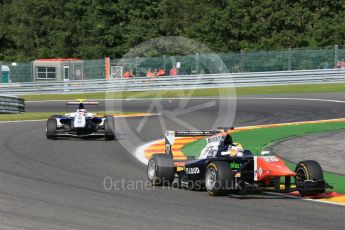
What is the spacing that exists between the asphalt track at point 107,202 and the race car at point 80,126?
124 cm

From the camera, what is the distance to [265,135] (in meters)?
21.0

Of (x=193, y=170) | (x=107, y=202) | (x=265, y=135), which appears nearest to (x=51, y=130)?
(x=265, y=135)

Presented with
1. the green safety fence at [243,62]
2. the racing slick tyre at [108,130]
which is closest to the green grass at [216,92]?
the green safety fence at [243,62]

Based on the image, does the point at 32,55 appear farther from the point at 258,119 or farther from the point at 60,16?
the point at 258,119

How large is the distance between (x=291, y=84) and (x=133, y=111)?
1425cm

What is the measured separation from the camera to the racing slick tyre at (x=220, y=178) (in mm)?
11562

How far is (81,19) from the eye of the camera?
6650 centimetres

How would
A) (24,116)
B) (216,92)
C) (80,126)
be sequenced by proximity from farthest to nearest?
(216,92) → (24,116) → (80,126)

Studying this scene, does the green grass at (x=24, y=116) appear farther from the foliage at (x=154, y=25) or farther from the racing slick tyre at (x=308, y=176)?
the foliage at (x=154, y=25)

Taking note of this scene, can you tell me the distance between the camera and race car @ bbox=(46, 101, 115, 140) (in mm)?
20672

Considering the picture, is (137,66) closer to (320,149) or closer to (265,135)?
(265,135)

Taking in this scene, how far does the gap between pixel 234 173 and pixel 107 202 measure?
1.91m

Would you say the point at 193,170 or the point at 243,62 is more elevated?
the point at 243,62

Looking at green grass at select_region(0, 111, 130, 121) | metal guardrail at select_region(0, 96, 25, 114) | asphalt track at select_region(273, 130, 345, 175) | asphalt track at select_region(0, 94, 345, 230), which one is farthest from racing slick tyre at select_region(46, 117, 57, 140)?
metal guardrail at select_region(0, 96, 25, 114)
